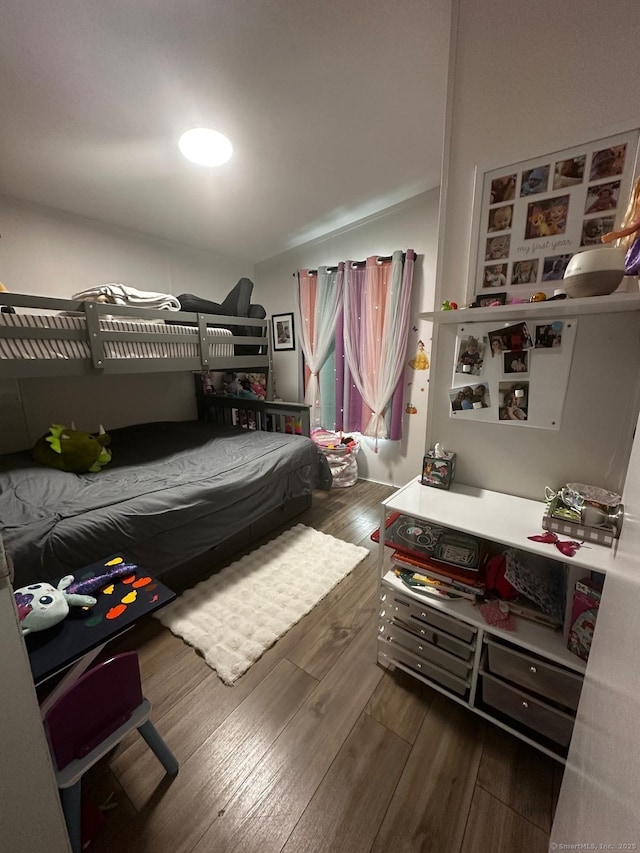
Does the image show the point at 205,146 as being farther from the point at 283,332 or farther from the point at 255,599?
the point at 255,599

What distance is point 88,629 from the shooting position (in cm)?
87

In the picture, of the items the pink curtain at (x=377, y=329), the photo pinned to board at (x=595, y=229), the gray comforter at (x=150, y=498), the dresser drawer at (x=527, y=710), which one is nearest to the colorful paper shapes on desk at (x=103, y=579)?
the gray comforter at (x=150, y=498)

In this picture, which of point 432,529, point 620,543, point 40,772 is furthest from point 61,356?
point 620,543

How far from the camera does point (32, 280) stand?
2379 mm

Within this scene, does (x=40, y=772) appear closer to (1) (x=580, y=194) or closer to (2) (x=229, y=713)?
(2) (x=229, y=713)

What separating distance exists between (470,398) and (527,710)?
3.47 ft

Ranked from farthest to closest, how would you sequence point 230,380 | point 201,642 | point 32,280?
point 230,380, point 32,280, point 201,642

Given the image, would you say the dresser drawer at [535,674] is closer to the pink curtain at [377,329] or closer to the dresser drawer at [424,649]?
the dresser drawer at [424,649]

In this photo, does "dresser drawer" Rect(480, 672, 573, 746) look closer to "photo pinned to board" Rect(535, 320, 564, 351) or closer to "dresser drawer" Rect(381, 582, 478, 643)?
"dresser drawer" Rect(381, 582, 478, 643)

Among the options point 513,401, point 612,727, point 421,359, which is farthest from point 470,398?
point 421,359

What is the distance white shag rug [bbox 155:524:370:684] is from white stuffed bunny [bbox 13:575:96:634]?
28.5 inches

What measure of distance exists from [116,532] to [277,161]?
2.30 metres

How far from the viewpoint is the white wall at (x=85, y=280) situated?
232 centimetres

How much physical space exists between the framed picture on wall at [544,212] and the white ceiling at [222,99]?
2.48 feet
